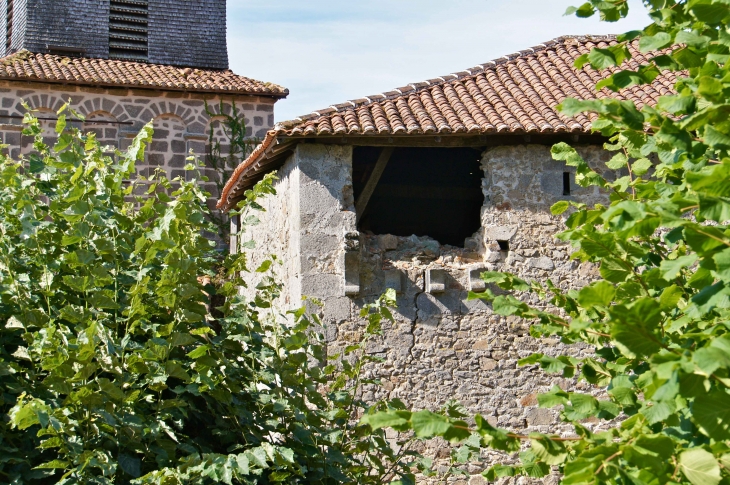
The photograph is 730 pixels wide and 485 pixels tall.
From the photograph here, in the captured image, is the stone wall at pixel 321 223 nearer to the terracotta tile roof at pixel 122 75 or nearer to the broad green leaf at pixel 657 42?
the broad green leaf at pixel 657 42

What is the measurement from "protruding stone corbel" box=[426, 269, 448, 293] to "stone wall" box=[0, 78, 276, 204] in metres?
7.59

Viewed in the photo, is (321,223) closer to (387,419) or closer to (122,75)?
(387,419)

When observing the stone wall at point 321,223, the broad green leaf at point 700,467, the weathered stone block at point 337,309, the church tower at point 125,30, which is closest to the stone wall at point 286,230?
the stone wall at point 321,223

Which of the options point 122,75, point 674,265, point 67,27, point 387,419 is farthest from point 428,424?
point 67,27

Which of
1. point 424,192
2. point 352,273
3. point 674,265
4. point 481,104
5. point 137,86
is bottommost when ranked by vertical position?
point 352,273

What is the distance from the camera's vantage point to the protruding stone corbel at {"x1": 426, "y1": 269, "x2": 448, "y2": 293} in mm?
8406

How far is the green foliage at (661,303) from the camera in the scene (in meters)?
2.10

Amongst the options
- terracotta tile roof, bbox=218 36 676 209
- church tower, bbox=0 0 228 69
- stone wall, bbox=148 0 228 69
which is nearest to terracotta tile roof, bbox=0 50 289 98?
church tower, bbox=0 0 228 69

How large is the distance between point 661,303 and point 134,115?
45.7 feet

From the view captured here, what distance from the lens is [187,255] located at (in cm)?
407

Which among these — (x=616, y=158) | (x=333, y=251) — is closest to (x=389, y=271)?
(x=333, y=251)

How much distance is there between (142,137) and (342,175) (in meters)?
4.29

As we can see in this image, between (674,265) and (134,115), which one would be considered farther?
(134,115)

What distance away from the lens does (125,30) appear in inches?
694
